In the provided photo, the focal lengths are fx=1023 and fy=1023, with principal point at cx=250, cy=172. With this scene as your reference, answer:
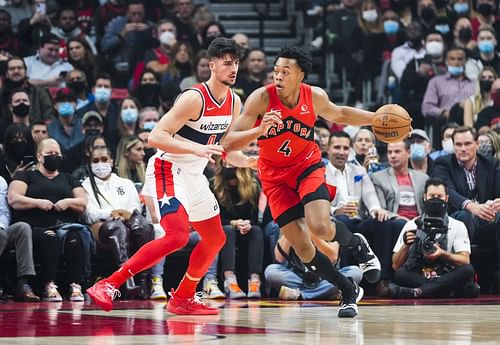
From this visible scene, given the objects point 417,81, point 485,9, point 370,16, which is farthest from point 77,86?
point 485,9

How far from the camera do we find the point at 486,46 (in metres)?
13.5

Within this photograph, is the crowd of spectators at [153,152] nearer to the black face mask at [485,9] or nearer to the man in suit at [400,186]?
the man in suit at [400,186]

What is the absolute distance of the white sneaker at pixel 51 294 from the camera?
9.00 meters

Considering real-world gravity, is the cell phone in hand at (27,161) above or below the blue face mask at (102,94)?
below

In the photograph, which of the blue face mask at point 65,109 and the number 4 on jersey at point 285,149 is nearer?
the number 4 on jersey at point 285,149

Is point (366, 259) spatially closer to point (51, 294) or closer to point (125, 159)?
point (51, 294)

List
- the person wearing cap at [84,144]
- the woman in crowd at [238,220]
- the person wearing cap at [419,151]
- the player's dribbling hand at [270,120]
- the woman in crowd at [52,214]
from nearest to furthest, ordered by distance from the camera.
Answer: the player's dribbling hand at [270,120] → the woman in crowd at [52,214] → the woman in crowd at [238,220] → the person wearing cap at [84,144] → the person wearing cap at [419,151]

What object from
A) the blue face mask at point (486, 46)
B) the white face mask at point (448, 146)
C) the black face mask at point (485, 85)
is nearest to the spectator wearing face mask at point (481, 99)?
the black face mask at point (485, 85)

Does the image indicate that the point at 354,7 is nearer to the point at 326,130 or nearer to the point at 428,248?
the point at 326,130

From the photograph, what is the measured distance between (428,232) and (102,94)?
13.9ft

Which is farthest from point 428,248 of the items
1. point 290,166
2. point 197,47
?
point 197,47

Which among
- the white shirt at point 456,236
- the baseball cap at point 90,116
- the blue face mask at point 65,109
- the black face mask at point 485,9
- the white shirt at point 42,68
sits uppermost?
the black face mask at point 485,9

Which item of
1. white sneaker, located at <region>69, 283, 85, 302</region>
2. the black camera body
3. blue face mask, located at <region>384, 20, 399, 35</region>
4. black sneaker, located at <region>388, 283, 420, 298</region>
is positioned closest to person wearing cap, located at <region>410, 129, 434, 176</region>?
the black camera body

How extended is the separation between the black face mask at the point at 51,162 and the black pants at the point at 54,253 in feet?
2.04
